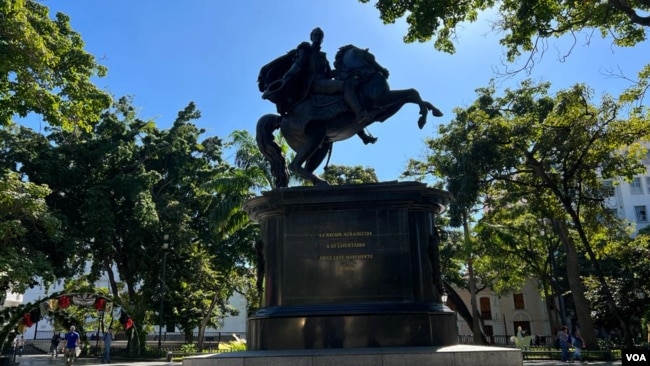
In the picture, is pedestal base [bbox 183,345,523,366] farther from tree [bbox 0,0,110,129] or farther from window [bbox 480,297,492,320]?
window [bbox 480,297,492,320]

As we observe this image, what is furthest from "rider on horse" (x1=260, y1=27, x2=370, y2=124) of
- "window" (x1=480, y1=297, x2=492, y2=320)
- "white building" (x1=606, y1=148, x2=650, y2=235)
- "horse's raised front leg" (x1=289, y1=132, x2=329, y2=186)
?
"white building" (x1=606, y1=148, x2=650, y2=235)

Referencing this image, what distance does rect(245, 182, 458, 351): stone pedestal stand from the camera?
793 cm

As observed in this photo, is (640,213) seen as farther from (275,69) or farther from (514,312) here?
(275,69)

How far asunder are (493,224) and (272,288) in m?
21.3

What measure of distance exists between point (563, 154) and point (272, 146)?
1309 centimetres

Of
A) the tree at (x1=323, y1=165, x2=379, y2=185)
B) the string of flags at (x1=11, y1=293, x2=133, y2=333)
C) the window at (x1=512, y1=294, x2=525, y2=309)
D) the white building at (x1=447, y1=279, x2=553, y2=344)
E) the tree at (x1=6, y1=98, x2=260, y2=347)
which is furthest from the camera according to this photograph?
the window at (x1=512, y1=294, x2=525, y2=309)

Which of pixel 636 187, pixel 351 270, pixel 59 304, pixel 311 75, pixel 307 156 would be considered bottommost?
pixel 351 270

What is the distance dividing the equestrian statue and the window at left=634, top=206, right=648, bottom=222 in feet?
196

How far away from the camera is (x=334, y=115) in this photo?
9.95 meters

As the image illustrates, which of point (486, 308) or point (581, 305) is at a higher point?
point (486, 308)

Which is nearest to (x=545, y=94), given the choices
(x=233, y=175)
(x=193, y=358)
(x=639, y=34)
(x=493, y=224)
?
(x=493, y=224)

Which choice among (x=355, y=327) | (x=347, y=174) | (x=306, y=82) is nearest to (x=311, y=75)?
(x=306, y=82)

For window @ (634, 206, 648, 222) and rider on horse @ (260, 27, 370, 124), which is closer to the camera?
rider on horse @ (260, 27, 370, 124)

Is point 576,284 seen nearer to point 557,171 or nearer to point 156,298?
point 557,171
